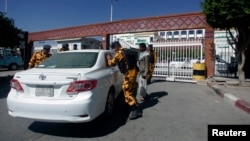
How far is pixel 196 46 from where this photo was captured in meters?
14.7

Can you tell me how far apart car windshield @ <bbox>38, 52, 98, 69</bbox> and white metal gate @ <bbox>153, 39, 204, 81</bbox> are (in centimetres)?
954

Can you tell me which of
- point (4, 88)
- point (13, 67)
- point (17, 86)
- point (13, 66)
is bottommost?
point (4, 88)

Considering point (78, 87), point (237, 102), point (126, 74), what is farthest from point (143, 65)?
point (78, 87)

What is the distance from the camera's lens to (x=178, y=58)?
14891 millimetres

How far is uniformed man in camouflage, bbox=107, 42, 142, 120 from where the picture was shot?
5.38 metres

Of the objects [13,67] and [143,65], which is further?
[13,67]

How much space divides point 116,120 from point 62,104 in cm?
168

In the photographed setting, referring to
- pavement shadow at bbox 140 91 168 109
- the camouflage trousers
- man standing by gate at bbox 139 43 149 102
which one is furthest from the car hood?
pavement shadow at bbox 140 91 168 109

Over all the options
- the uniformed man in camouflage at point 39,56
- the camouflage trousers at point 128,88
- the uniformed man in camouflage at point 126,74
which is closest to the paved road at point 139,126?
the uniformed man in camouflage at point 126,74

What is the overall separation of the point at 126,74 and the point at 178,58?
32.5 ft

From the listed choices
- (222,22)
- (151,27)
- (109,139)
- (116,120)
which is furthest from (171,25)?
(109,139)

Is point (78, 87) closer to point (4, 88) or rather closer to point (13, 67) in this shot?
point (4, 88)

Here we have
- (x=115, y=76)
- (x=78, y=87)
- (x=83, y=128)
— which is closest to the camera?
(x=78, y=87)
